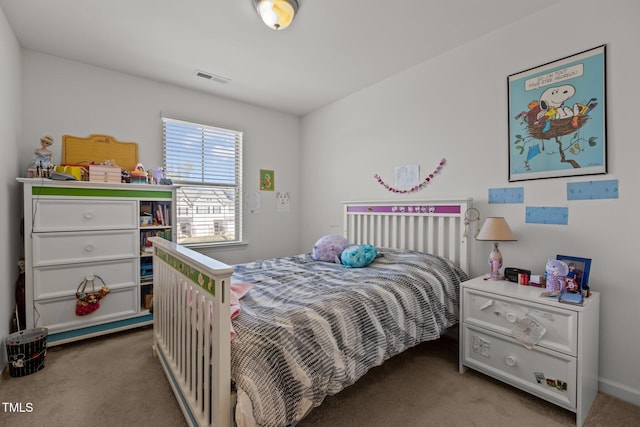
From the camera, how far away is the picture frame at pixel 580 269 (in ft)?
5.69

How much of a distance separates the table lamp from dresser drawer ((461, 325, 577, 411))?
45 cm

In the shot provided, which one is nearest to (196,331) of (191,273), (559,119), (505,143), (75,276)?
(191,273)

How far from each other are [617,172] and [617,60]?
67 centimetres

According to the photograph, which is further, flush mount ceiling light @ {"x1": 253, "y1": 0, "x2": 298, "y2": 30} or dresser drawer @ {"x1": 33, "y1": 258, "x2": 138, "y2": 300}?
dresser drawer @ {"x1": 33, "y1": 258, "x2": 138, "y2": 300}

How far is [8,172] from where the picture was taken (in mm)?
2172

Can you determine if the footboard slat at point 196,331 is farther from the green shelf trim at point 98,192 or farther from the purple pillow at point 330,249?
the purple pillow at point 330,249

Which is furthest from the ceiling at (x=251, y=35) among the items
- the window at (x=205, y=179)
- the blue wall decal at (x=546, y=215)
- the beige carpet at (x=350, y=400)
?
the beige carpet at (x=350, y=400)

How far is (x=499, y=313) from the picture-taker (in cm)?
183

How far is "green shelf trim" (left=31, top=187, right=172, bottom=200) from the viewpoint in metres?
2.26

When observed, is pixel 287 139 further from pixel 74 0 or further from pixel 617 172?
pixel 617 172

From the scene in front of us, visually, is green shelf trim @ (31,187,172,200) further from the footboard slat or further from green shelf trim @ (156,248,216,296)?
green shelf trim @ (156,248,216,296)

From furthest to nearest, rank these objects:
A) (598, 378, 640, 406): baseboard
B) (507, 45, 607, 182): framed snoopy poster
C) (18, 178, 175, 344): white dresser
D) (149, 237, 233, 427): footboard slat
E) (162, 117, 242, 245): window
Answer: (162, 117, 242, 245): window → (18, 178, 175, 344): white dresser → (507, 45, 607, 182): framed snoopy poster → (598, 378, 640, 406): baseboard → (149, 237, 233, 427): footboard slat

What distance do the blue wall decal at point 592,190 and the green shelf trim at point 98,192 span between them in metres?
3.22

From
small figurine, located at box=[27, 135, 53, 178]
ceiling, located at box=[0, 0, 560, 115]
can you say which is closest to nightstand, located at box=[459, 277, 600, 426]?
ceiling, located at box=[0, 0, 560, 115]
